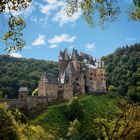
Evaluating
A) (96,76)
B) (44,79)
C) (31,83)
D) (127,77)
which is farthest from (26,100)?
(127,77)

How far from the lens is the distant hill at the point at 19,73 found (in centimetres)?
13450

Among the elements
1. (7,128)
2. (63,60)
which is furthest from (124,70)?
(7,128)

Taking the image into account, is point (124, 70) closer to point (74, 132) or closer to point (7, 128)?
point (74, 132)

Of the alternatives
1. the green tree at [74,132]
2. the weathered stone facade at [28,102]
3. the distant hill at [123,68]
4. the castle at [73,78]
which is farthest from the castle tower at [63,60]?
the green tree at [74,132]

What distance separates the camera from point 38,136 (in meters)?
72.3

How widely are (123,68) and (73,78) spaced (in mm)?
53050

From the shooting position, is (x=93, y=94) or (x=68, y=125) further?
(x=93, y=94)

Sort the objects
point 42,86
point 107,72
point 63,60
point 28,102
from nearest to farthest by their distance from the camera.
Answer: point 28,102, point 42,86, point 63,60, point 107,72

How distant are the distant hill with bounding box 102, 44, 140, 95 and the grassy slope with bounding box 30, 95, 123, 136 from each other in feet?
89.4

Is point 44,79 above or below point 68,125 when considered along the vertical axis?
above

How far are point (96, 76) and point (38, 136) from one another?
186 feet

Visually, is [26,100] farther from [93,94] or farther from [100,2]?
[100,2]

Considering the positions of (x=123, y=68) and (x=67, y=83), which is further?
(x=123, y=68)

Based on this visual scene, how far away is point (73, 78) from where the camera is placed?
11888 centimetres
